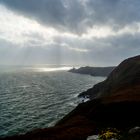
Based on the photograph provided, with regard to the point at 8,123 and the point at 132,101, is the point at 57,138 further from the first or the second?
the point at 8,123

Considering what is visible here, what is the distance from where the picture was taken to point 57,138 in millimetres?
31625

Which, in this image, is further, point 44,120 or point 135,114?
point 44,120

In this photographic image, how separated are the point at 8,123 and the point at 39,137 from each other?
3751 cm

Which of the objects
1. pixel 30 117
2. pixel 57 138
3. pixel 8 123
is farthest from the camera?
pixel 30 117

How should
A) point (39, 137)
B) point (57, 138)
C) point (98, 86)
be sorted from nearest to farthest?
1. point (57, 138)
2. point (39, 137)
3. point (98, 86)

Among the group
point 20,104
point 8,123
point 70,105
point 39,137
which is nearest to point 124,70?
point 70,105

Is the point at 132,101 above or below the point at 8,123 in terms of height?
above


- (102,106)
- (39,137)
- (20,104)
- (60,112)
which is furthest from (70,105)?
(39,137)

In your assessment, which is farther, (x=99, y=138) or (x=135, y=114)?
(x=135, y=114)

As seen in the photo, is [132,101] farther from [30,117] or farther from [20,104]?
[20,104]

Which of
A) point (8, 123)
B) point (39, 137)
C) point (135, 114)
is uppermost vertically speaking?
point (135, 114)

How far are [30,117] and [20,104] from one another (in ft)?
72.7

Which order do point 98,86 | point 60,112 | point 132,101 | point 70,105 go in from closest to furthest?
1. point 132,101
2. point 60,112
3. point 70,105
4. point 98,86

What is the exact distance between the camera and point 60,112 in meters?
83.2
